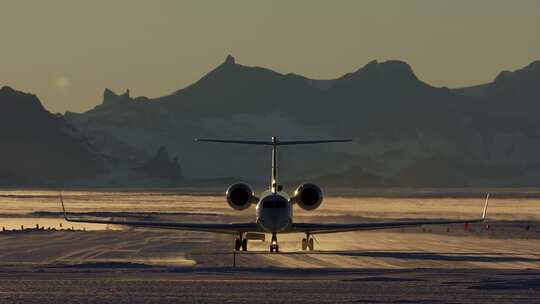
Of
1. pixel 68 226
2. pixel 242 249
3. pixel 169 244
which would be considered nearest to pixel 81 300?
pixel 242 249

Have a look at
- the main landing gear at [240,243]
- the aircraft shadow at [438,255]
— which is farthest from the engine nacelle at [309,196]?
the main landing gear at [240,243]

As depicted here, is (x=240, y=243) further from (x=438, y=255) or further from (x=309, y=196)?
(x=438, y=255)

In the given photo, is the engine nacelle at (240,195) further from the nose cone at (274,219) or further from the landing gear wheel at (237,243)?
the landing gear wheel at (237,243)

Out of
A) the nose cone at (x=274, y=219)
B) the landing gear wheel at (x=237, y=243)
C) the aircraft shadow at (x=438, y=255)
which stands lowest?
the aircraft shadow at (x=438, y=255)

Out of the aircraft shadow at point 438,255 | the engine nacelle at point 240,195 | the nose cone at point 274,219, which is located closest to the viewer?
the aircraft shadow at point 438,255

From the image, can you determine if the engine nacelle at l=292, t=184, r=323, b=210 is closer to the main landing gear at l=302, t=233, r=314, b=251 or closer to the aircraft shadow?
the main landing gear at l=302, t=233, r=314, b=251

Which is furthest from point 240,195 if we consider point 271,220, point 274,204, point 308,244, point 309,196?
point 308,244

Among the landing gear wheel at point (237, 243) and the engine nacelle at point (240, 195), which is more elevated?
the engine nacelle at point (240, 195)

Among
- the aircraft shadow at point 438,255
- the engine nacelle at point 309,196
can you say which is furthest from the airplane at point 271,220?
the aircraft shadow at point 438,255

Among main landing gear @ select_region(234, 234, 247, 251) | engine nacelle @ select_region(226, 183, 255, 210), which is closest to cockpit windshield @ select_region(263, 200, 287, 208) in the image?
engine nacelle @ select_region(226, 183, 255, 210)

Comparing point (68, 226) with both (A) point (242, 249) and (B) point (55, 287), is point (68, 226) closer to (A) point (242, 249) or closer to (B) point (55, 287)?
(A) point (242, 249)

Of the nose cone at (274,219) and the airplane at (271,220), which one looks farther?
the airplane at (271,220)

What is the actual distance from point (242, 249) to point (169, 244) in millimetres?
10675

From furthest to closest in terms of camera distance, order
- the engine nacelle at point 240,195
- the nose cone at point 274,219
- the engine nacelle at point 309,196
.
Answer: the engine nacelle at point 309,196, the engine nacelle at point 240,195, the nose cone at point 274,219
